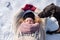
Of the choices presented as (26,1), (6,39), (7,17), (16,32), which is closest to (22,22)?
(16,32)

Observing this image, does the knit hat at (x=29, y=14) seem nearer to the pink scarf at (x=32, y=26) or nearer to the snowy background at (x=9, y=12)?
the pink scarf at (x=32, y=26)

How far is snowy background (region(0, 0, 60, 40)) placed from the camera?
164 cm

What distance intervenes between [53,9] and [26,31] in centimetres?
29

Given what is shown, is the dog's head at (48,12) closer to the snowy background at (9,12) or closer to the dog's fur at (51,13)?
the dog's fur at (51,13)

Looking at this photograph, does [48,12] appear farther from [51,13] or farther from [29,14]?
[29,14]

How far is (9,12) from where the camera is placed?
1844 mm

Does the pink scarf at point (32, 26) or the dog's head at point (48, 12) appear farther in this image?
the dog's head at point (48, 12)

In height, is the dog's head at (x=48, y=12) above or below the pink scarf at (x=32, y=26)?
above

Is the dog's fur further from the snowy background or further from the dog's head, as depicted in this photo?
the snowy background

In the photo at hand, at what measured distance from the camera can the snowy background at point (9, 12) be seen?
64.5 inches

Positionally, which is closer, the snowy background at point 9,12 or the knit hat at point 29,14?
the knit hat at point 29,14

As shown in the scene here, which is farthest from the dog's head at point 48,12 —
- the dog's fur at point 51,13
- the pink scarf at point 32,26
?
the pink scarf at point 32,26

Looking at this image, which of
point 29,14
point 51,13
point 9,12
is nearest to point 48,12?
point 51,13

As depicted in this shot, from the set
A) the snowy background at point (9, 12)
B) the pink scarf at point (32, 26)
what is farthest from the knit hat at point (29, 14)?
the snowy background at point (9, 12)
